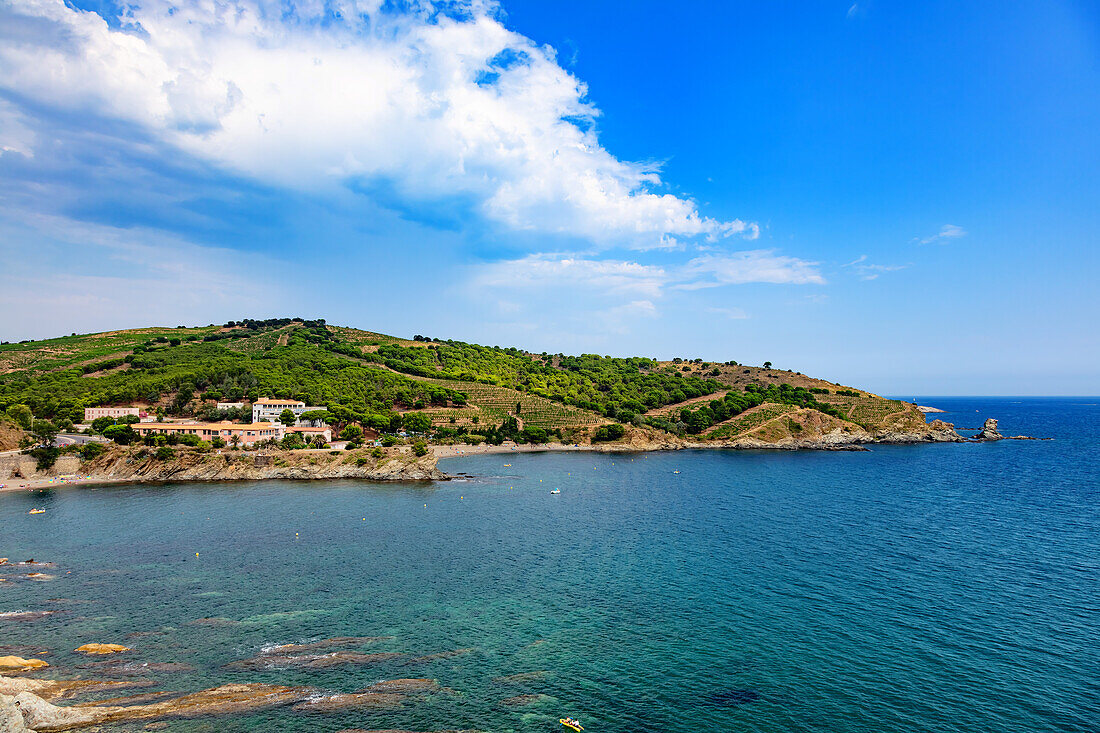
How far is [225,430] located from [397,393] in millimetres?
48959

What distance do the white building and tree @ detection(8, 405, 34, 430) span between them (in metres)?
37.9

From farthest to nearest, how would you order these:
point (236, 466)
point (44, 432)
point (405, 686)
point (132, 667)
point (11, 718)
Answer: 1. point (44, 432)
2. point (236, 466)
3. point (132, 667)
4. point (405, 686)
5. point (11, 718)

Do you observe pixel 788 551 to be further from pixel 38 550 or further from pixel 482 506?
pixel 38 550

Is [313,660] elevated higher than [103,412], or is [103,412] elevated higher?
[103,412]

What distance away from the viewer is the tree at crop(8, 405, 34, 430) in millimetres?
104688

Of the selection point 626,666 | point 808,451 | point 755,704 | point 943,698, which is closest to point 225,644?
point 626,666

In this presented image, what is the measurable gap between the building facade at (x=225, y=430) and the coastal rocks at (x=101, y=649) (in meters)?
81.5

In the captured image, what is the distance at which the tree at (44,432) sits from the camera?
100 m

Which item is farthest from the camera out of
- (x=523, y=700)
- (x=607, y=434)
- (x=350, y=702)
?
(x=607, y=434)

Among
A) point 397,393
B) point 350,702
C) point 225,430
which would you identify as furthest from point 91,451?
point 350,702

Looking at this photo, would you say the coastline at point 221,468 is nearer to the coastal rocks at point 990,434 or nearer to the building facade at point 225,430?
the building facade at point 225,430

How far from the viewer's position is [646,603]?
136 feet

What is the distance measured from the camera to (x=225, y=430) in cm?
11175

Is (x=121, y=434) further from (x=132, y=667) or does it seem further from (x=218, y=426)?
(x=132, y=667)
